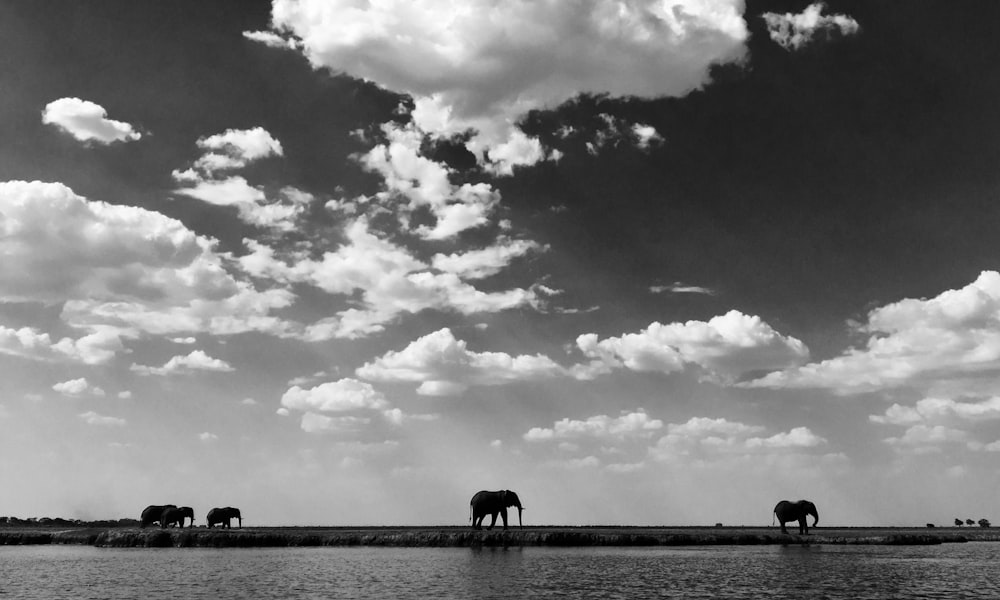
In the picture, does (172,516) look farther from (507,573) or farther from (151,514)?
(507,573)

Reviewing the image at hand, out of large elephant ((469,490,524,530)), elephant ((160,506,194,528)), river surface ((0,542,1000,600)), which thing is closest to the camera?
river surface ((0,542,1000,600))

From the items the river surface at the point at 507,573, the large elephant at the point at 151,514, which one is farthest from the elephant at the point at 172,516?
the river surface at the point at 507,573

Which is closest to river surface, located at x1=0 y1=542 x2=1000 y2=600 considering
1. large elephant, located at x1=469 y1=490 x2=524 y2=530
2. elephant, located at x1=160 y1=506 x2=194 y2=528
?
large elephant, located at x1=469 y1=490 x2=524 y2=530

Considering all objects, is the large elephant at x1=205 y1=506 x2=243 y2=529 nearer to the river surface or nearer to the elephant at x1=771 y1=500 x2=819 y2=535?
the river surface

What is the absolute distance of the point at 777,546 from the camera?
265 feet

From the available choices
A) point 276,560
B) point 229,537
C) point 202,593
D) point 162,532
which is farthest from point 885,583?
point 162,532

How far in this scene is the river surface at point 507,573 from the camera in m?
41.3

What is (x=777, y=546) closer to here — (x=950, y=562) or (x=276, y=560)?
(x=950, y=562)

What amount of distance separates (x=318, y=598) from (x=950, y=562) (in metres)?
45.2

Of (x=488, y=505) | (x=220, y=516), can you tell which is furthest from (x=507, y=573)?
(x=220, y=516)

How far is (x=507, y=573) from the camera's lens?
50281mm

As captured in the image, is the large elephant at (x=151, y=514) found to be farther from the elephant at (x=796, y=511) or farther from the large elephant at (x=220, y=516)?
the elephant at (x=796, y=511)

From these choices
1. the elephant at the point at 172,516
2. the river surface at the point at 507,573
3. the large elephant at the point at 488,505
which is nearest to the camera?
the river surface at the point at 507,573

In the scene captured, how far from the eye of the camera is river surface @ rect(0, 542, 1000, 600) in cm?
4128
